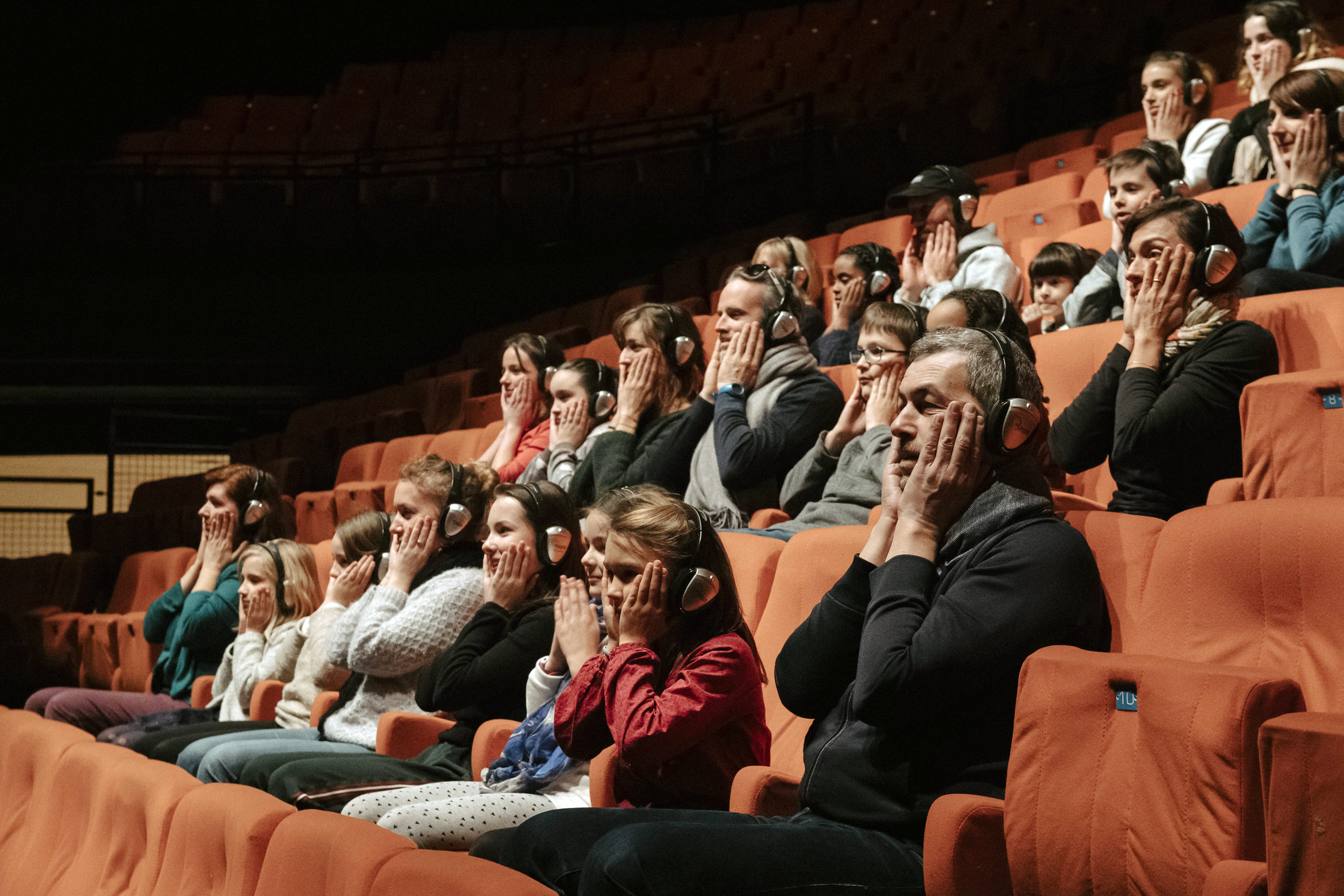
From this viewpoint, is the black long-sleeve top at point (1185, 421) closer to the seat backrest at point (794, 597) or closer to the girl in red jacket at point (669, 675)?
the seat backrest at point (794, 597)

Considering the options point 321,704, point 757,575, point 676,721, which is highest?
point 757,575

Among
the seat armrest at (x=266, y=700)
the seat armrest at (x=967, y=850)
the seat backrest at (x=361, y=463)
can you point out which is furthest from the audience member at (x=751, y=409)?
the seat backrest at (x=361, y=463)

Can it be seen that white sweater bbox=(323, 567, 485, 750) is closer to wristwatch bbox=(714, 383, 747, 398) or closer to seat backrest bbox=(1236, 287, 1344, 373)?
wristwatch bbox=(714, 383, 747, 398)

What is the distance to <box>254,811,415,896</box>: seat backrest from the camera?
3.11ft

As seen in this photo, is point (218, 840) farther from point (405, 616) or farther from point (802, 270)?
point (802, 270)

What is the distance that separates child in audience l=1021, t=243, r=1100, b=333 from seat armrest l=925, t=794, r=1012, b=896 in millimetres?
1322

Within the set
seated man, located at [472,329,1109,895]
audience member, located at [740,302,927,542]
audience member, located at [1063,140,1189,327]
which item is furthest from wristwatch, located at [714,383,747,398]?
seated man, located at [472,329,1109,895]

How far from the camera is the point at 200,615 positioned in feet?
7.38

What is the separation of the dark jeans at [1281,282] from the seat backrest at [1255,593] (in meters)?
0.72

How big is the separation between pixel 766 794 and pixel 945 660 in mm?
229

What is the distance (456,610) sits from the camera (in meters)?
1.61

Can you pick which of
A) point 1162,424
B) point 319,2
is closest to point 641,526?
point 1162,424

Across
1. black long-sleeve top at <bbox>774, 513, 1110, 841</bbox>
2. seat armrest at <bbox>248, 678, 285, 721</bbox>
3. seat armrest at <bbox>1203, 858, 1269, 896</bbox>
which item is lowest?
seat armrest at <bbox>248, 678, 285, 721</bbox>

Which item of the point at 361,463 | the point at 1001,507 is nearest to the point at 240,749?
the point at 1001,507
